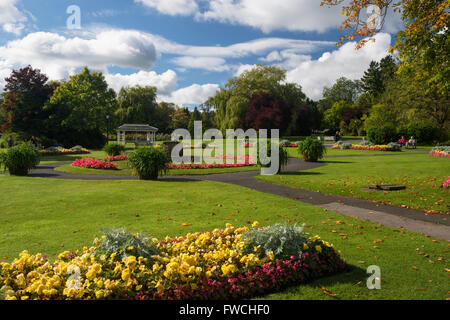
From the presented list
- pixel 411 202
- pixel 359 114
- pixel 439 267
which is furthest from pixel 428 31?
pixel 359 114

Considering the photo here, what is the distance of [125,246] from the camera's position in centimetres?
376

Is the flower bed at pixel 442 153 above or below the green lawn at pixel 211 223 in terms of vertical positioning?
above

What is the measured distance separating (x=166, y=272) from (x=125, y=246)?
2.19 ft

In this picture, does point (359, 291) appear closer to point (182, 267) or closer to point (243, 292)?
point (243, 292)

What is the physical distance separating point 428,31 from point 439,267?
795cm

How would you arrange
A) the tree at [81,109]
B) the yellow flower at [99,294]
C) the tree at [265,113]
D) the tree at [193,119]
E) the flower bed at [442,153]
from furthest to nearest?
the tree at [193,119]
the tree at [265,113]
the tree at [81,109]
the flower bed at [442,153]
the yellow flower at [99,294]

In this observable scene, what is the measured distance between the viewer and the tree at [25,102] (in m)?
34.5

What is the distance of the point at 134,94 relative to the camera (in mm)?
63156

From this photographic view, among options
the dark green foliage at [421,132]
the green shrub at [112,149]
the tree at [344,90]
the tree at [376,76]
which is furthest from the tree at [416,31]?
the tree at [344,90]

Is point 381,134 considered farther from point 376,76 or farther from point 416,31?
point 376,76

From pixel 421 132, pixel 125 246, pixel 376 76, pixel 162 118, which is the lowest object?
pixel 125 246

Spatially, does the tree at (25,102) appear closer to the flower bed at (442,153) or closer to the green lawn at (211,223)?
the green lawn at (211,223)

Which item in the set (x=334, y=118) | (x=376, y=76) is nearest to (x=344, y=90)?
(x=376, y=76)

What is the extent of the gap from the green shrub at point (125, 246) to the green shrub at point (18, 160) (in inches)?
566
